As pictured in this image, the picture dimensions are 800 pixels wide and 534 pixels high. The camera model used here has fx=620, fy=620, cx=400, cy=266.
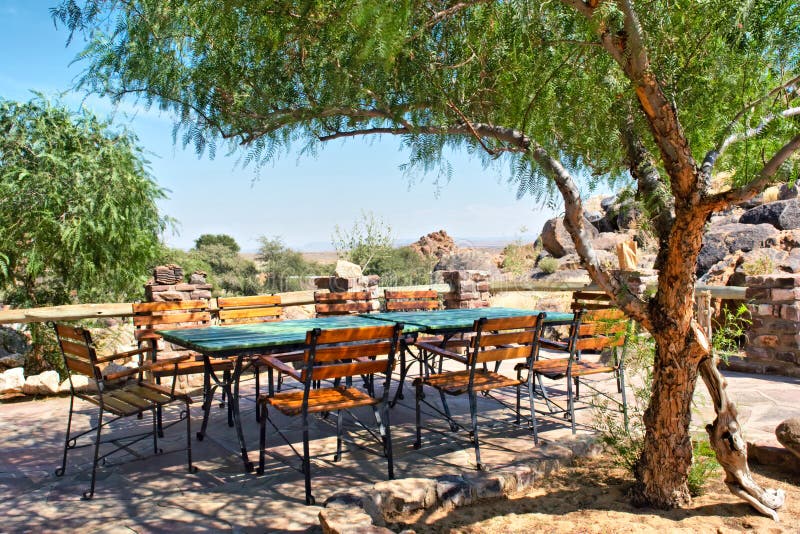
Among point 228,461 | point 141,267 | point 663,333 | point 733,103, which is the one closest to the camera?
point 663,333

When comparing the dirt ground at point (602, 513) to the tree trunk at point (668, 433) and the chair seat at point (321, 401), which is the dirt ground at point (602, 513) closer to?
the tree trunk at point (668, 433)

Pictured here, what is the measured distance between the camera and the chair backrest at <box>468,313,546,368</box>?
3576 millimetres

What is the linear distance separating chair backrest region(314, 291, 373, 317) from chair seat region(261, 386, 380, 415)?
8.13 feet

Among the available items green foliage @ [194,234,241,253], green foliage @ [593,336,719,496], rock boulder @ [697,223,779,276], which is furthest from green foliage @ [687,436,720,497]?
green foliage @ [194,234,241,253]

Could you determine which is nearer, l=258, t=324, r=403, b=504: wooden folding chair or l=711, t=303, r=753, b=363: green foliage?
l=711, t=303, r=753, b=363: green foliage

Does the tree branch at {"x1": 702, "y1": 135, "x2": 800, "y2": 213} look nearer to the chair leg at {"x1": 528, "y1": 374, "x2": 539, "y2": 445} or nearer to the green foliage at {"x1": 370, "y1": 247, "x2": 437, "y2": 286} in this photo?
the chair leg at {"x1": 528, "y1": 374, "x2": 539, "y2": 445}

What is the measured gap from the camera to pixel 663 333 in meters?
2.61

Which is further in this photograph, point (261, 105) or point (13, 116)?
point (13, 116)

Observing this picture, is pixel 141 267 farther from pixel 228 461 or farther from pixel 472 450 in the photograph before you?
pixel 472 450

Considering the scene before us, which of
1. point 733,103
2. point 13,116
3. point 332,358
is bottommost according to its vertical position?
point 332,358

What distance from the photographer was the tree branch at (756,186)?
2.26 metres

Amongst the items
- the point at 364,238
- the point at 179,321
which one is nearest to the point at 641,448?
the point at 179,321

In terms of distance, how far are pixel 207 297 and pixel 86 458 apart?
2776mm

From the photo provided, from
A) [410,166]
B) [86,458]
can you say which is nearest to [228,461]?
[86,458]
